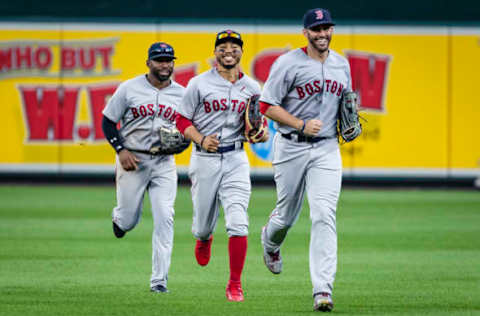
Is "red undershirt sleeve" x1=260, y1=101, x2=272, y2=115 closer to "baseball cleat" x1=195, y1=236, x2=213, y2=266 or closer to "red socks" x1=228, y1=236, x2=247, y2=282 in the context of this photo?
"red socks" x1=228, y1=236, x2=247, y2=282

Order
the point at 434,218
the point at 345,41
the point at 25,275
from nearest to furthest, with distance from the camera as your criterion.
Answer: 1. the point at 25,275
2. the point at 434,218
3. the point at 345,41

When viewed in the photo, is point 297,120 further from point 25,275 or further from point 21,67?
point 21,67

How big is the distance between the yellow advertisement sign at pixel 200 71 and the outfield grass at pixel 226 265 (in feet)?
13.6

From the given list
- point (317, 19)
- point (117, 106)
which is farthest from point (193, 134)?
point (317, 19)

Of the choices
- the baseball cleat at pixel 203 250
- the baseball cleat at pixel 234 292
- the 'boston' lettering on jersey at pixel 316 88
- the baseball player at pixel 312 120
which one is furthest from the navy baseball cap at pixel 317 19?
the baseball cleat at pixel 203 250

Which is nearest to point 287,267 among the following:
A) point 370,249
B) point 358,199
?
point 370,249

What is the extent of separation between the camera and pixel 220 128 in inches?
330

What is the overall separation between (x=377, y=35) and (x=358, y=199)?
15.0ft

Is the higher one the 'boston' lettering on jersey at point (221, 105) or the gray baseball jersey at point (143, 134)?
the 'boston' lettering on jersey at point (221, 105)

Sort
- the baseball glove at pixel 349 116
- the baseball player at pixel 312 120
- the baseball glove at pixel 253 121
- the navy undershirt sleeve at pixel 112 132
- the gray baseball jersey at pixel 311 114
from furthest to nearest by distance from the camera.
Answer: the navy undershirt sleeve at pixel 112 132 → the baseball glove at pixel 253 121 → the baseball glove at pixel 349 116 → the gray baseball jersey at pixel 311 114 → the baseball player at pixel 312 120

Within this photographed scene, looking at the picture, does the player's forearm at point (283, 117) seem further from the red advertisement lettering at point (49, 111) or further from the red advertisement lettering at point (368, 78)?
the red advertisement lettering at point (49, 111)

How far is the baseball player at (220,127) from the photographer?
8.26 m

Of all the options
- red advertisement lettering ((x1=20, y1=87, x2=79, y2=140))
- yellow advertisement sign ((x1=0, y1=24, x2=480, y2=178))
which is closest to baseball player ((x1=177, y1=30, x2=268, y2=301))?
yellow advertisement sign ((x1=0, y1=24, x2=480, y2=178))

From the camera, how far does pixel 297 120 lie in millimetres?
7699
